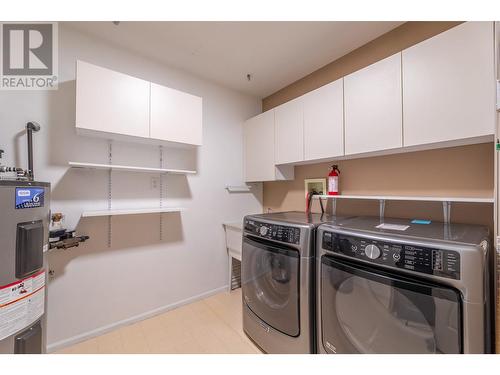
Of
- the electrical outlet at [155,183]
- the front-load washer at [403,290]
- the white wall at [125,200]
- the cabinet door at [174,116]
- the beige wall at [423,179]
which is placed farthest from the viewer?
the electrical outlet at [155,183]

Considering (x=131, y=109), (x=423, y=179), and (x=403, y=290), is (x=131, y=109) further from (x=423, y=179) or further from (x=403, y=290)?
(x=423, y=179)

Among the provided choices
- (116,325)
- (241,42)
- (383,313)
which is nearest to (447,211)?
(383,313)

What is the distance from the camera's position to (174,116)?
6.30 feet

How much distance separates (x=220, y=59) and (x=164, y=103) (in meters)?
0.69

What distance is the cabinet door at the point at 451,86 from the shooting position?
1.07 meters

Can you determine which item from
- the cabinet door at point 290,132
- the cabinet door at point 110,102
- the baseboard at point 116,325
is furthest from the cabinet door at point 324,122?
the baseboard at point 116,325

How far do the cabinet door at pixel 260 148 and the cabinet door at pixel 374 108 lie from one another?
85cm

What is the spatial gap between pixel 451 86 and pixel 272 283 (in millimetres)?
1608

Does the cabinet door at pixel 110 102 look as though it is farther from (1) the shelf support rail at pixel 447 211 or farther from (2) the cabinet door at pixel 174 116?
(1) the shelf support rail at pixel 447 211

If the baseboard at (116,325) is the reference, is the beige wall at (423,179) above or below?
above

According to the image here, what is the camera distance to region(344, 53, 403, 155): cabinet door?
139cm

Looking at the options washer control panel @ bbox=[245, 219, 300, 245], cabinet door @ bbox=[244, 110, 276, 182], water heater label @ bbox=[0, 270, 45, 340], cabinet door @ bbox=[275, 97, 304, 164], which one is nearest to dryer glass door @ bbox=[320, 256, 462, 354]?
washer control panel @ bbox=[245, 219, 300, 245]

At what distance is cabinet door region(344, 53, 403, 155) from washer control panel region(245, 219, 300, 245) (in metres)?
0.77

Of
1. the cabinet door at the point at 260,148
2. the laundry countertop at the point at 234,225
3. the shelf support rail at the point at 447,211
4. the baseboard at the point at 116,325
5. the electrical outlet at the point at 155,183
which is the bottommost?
the baseboard at the point at 116,325
